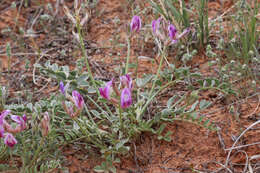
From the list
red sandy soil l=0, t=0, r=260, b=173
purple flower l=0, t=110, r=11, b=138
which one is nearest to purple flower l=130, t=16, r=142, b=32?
red sandy soil l=0, t=0, r=260, b=173

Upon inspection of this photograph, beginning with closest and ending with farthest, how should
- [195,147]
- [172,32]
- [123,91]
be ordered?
[123,91] → [172,32] → [195,147]

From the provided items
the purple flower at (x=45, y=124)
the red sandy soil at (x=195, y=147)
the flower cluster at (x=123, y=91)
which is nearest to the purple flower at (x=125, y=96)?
the flower cluster at (x=123, y=91)

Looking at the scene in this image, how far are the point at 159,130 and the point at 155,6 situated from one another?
96cm

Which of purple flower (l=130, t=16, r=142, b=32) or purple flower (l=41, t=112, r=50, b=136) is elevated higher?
purple flower (l=130, t=16, r=142, b=32)

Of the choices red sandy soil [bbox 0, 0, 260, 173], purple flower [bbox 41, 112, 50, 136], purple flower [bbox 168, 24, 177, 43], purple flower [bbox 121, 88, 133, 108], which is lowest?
red sandy soil [bbox 0, 0, 260, 173]

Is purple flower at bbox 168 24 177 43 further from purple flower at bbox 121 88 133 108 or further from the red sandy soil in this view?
the red sandy soil

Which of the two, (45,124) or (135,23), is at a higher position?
(135,23)

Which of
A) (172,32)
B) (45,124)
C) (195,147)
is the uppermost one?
(172,32)

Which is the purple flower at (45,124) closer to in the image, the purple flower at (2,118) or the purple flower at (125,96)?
the purple flower at (2,118)

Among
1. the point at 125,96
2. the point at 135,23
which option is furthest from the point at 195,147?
the point at 135,23

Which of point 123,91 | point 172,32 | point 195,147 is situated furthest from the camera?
point 195,147

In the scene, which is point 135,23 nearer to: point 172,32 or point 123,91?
point 172,32

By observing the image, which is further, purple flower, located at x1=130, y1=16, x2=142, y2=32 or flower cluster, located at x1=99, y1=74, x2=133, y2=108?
purple flower, located at x1=130, y1=16, x2=142, y2=32

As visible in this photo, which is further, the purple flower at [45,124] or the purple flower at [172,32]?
the purple flower at [172,32]
